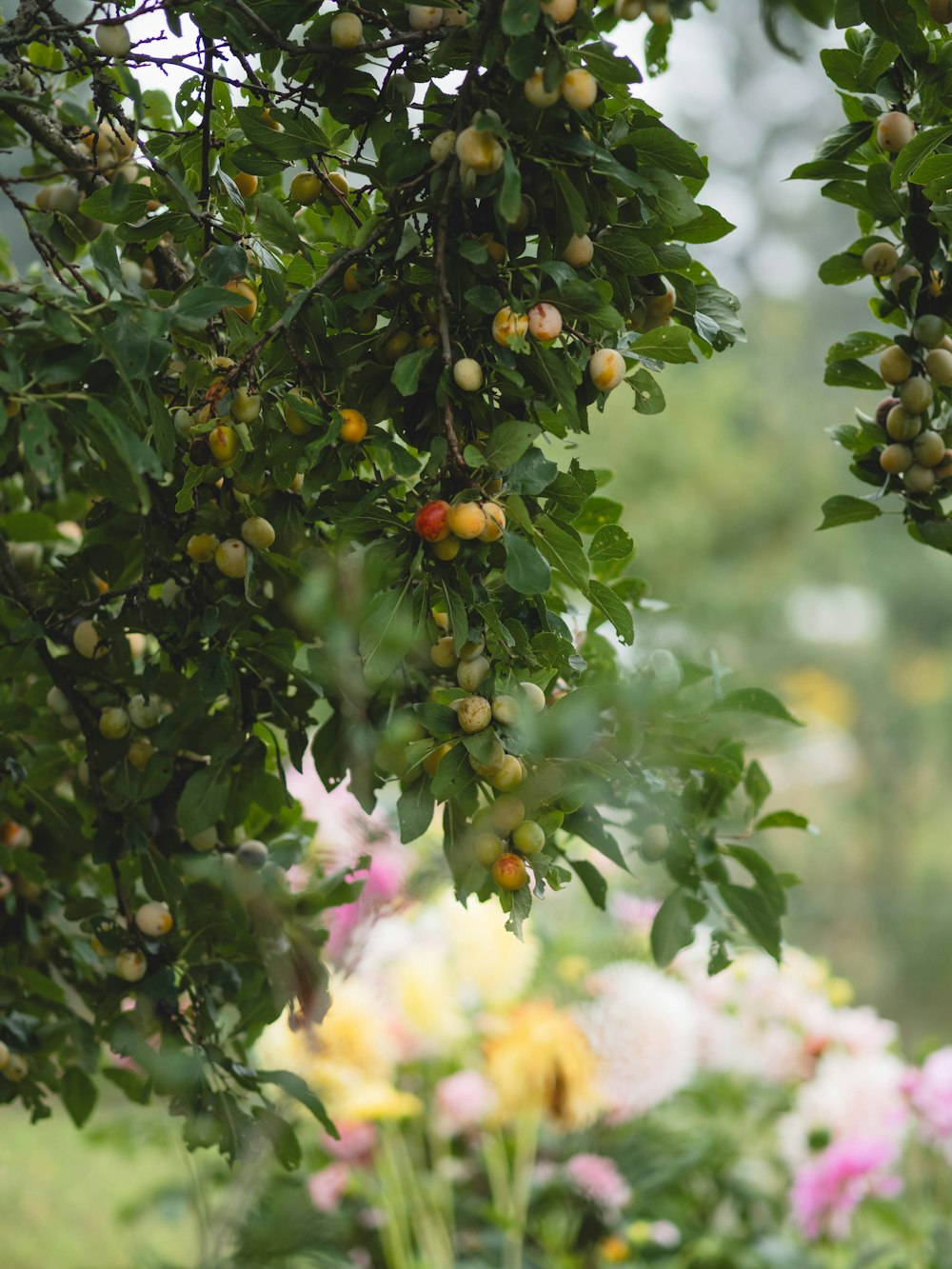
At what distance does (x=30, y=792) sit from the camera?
0.59 meters

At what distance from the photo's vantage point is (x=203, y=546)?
1.64 ft

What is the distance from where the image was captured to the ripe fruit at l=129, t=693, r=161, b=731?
1.73 ft

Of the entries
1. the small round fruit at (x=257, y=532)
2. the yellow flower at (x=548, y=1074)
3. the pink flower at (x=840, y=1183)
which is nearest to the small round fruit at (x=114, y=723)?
the small round fruit at (x=257, y=532)

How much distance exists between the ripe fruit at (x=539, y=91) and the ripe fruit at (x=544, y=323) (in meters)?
0.06

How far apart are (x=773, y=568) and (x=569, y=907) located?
8.79ft

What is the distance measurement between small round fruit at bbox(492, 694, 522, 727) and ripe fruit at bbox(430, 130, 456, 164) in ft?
0.62

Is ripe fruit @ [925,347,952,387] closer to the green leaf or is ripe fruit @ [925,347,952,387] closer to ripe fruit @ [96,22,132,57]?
the green leaf

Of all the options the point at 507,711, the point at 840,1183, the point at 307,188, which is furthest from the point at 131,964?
the point at 840,1183

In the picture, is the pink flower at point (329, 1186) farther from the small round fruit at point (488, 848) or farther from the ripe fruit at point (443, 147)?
the ripe fruit at point (443, 147)

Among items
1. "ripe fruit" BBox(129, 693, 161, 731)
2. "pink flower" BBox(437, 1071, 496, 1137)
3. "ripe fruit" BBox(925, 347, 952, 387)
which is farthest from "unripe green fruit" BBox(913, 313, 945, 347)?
"pink flower" BBox(437, 1071, 496, 1137)

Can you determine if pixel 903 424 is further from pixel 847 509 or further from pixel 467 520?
pixel 467 520

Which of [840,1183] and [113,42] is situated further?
[840,1183]

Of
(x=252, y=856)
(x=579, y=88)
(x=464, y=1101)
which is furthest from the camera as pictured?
(x=464, y=1101)

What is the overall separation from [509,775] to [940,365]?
0.95 ft
